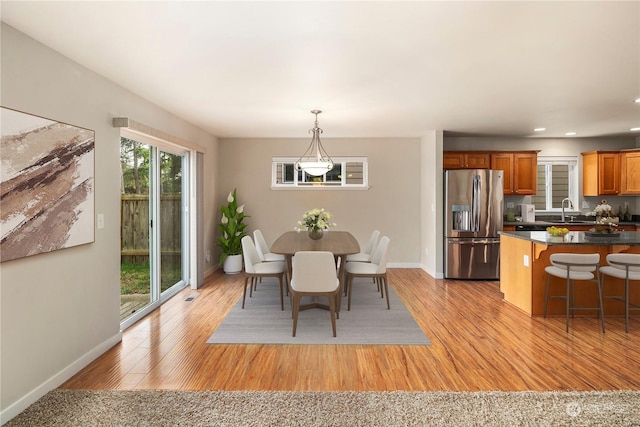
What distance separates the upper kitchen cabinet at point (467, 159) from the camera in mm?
6367

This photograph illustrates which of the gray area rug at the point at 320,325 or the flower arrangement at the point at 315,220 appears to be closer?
the gray area rug at the point at 320,325

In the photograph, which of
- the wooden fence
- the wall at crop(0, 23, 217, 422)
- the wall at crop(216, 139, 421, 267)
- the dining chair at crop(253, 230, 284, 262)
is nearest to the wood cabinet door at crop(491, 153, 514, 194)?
the wall at crop(216, 139, 421, 267)

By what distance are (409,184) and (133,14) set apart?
217 inches

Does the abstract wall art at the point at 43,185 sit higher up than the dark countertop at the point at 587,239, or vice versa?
the abstract wall art at the point at 43,185

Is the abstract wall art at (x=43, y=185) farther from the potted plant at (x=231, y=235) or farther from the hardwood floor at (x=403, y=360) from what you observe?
the potted plant at (x=231, y=235)

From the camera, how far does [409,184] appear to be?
22.3 ft

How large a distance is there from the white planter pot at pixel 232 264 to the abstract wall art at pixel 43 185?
134 inches

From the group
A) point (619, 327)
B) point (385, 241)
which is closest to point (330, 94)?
point (385, 241)

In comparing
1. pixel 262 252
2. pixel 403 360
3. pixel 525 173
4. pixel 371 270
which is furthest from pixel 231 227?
pixel 525 173

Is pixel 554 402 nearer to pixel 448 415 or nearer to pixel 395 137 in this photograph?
pixel 448 415

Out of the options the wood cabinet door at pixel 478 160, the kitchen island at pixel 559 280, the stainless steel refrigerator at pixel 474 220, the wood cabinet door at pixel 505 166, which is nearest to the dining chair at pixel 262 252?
the stainless steel refrigerator at pixel 474 220

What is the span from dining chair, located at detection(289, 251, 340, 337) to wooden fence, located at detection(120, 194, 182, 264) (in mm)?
1855

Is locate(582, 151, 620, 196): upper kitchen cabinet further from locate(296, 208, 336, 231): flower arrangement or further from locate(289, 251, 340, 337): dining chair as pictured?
locate(289, 251, 340, 337): dining chair

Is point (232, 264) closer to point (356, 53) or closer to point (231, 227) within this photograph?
point (231, 227)
